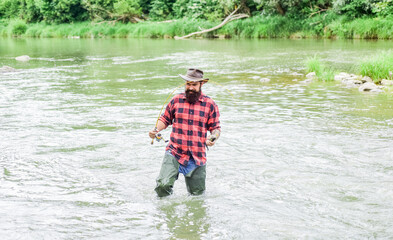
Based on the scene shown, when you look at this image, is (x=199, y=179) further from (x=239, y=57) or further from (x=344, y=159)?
(x=239, y=57)

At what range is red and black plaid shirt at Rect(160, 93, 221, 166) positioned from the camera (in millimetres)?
5070

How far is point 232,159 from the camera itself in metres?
7.19

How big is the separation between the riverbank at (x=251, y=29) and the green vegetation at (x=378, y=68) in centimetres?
1593

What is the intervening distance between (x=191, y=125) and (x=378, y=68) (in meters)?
10.5

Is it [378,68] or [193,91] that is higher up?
[193,91]

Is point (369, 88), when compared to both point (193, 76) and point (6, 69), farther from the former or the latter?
point (6, 69)

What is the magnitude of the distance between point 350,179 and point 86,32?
4752 cm

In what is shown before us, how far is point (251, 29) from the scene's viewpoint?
36.8m

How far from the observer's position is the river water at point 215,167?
15.8 feet

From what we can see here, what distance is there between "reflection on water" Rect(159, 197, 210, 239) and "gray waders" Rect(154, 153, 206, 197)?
5.0 inches

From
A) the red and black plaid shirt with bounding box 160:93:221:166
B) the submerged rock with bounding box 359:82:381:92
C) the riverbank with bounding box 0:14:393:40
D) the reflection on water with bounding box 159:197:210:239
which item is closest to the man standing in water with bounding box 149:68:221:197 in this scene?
the red and black plaid shirt with bounding box 160:93:221:166

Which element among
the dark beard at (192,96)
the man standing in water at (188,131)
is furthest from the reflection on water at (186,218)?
the dark beard at (192,96)

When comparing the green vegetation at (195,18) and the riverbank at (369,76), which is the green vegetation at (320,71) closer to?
the riverbank at (369,76)

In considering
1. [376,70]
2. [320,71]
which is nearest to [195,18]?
[320,71]
